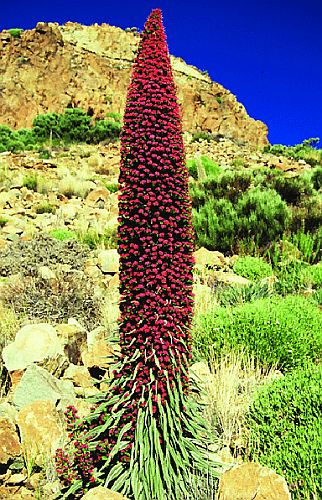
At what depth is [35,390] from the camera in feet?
10.9

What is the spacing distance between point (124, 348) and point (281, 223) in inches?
253

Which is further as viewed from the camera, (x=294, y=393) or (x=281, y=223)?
(x=281, y=223)

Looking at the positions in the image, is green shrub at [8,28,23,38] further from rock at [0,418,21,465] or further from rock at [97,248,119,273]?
rock at [0,418,21,465]

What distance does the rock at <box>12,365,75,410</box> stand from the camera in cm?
331

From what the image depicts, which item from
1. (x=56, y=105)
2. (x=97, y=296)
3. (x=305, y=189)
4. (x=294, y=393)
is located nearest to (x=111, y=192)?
(x=305, y=189)

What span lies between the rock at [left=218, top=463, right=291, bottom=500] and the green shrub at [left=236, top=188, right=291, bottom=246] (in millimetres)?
5731

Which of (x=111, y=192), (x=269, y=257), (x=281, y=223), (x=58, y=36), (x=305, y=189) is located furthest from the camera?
(x=58, y=36)

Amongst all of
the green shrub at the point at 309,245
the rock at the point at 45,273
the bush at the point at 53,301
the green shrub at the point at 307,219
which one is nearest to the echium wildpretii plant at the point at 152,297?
the bush at the point at 53,301

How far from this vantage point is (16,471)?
288 centimetres

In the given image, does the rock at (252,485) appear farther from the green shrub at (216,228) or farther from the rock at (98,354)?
the green shrub at (216,228)

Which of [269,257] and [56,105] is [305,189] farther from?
[56,105]

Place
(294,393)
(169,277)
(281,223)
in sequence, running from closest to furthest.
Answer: (169,277) < (294,393) < (281,223)

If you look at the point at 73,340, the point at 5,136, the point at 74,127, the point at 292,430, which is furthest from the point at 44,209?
the point at 74,127

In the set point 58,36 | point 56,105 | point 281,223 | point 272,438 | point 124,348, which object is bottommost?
point 272,438
